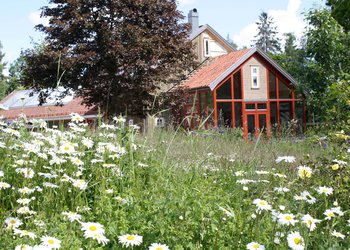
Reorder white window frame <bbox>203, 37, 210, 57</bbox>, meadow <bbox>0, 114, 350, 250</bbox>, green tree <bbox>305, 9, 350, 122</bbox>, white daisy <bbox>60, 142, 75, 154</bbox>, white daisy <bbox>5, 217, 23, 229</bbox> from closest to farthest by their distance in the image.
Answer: meadow <bbox>0, 114, 350, 250</bbox> < white daisy <bbox>5, 217, 23, 229</bbox> < white daisy <bbox>60, 142, 75, 154</bbox> < green tree <bbox>305, 9, 350, 122</bbox> < white window frame <bbox>203, 37, 210, 57</bbox>

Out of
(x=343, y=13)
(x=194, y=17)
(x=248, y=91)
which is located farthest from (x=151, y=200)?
(x=194, y=17)

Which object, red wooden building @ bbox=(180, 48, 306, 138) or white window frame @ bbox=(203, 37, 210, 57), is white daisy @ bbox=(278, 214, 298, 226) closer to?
red wooden building @ bbox=(180, 48, 306, 138)

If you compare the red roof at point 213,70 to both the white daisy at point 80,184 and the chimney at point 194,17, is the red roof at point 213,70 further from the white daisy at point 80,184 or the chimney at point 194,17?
the white daisy at point 80,184

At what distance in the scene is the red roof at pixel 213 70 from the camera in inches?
962

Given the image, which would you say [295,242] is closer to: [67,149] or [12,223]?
[12,223]

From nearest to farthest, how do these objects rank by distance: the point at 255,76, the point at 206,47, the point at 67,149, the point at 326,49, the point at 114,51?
the point at 67,149 → the point at 114,51 → the point at 326,49 → the point at 255,76 → the point at 206,47

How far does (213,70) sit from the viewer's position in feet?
84.4

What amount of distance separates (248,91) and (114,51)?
35.5 feet

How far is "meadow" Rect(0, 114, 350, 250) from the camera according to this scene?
2.75 meters

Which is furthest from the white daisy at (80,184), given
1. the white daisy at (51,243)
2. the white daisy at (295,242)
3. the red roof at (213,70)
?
the red roof at (213,70)

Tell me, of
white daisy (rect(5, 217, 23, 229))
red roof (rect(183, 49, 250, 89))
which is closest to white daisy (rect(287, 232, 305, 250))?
white daisy (rect(5, 217, 23, 229))

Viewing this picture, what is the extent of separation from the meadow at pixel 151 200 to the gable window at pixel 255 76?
67.4ft

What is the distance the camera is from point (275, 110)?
26.7 m

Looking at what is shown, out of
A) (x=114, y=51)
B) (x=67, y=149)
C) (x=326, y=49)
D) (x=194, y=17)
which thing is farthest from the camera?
(x=194, y=17)
